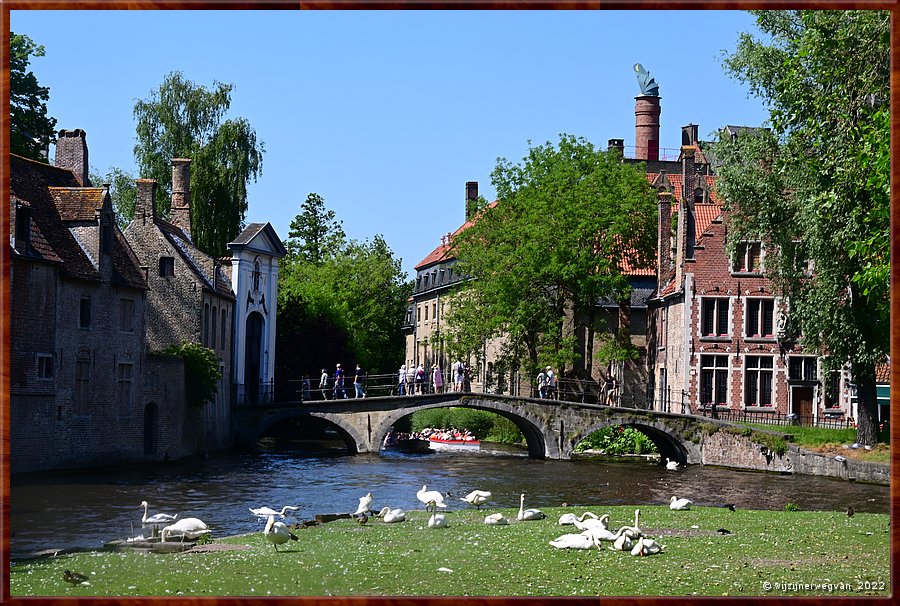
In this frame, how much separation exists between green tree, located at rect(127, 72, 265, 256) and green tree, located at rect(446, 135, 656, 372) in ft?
32.0

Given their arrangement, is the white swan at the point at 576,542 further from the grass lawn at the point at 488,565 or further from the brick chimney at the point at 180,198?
the brick chimney at the point at 180,198

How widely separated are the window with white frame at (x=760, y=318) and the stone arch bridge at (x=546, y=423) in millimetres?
4769

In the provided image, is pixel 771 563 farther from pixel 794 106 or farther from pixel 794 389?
pixel 794 389

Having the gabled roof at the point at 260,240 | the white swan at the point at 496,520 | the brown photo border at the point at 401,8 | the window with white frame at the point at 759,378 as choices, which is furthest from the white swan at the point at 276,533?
the gabled roof at the point at 260,240

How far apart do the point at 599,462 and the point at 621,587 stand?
33.1 metres

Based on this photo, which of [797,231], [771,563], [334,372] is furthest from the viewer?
[334,372]

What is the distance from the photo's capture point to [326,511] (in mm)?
25859

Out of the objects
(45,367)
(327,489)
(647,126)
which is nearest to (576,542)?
(327,489)

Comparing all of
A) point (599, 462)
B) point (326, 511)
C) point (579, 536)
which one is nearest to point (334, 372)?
point (599, 462)

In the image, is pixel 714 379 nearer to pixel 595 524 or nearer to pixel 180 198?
pixel 180 198

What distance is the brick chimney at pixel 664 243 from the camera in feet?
163

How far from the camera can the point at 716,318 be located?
4584cm

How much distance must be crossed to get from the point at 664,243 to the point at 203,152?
62.8 ft

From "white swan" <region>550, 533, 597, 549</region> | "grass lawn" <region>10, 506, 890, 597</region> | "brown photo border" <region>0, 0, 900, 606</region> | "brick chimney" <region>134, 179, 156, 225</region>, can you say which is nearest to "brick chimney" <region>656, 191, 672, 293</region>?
"brick chimney" <region>134, 179, 156, 225</region>
